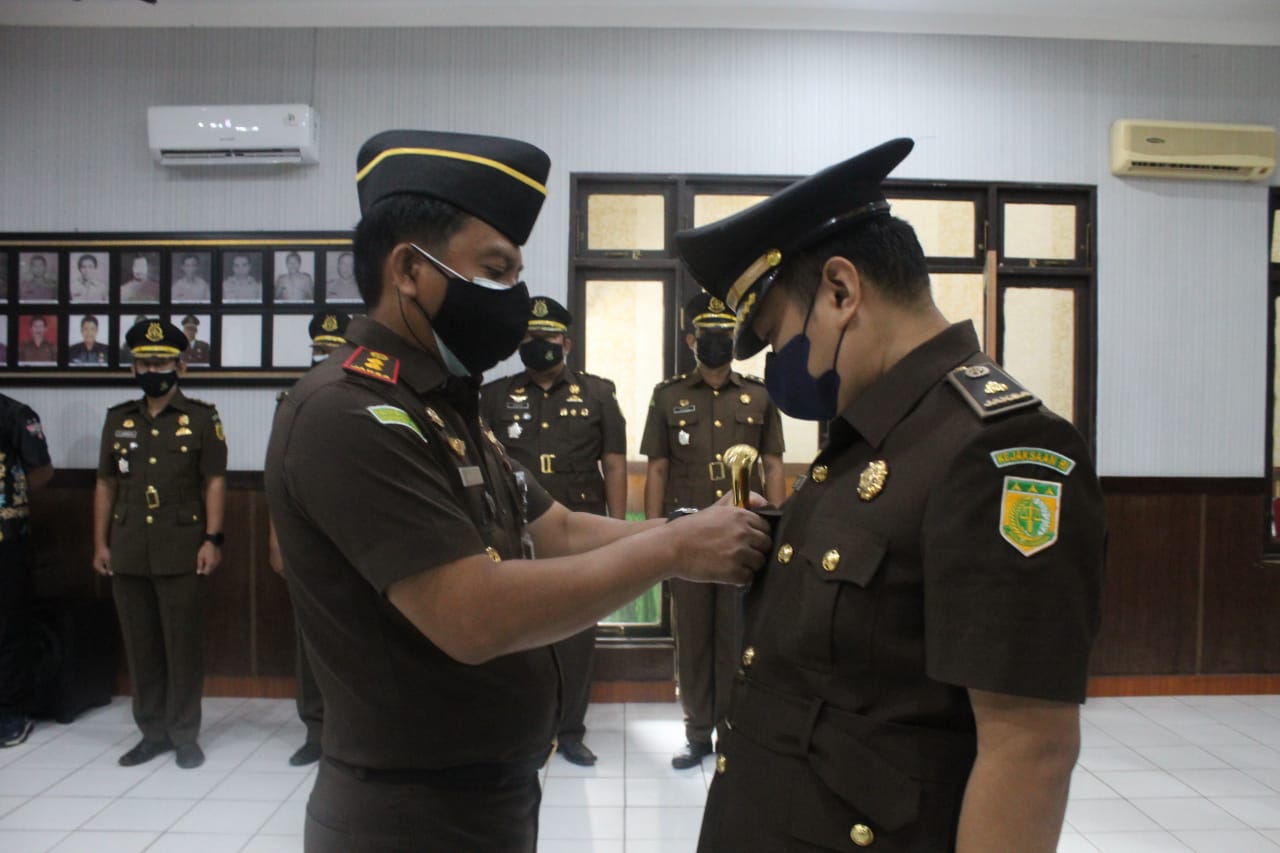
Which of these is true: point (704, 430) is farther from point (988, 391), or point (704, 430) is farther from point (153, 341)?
point (988, 391)

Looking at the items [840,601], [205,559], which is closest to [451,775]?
[840,601]

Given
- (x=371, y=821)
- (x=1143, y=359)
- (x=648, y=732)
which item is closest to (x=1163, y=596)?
(x=1143, y=359)

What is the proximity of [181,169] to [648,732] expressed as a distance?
3915 mm

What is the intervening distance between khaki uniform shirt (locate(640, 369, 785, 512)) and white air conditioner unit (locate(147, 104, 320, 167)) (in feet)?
7.80

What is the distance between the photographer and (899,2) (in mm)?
4305

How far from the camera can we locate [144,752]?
362 centimetres

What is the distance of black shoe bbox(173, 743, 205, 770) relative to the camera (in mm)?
3561

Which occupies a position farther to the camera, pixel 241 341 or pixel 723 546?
pixel 241 341

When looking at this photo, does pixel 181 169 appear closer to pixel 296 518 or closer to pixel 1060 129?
pixel 296 518

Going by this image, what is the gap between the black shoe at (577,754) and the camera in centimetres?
359

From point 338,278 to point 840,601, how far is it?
4.10 metres

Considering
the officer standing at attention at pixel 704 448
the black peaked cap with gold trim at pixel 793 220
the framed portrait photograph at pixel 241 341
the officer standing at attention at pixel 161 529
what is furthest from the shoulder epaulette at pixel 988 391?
the framed portrait photograph at pixel 241 341

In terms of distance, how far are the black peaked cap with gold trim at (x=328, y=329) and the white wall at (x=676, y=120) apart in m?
0.71

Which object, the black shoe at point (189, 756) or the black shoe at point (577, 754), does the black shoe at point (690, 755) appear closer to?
the black shoe at point (577, 754)
